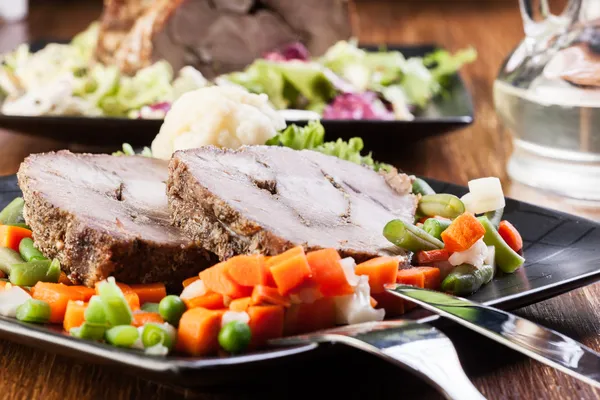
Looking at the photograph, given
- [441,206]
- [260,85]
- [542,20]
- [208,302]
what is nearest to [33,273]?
[208,302]

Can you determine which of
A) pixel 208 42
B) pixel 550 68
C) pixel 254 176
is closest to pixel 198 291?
pixel 254 176

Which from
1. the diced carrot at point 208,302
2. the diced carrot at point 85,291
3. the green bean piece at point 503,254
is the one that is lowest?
the green bean piece at point 503,254

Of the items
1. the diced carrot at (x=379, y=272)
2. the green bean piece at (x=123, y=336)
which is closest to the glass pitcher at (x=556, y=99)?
the diced carrot at (x=379, y=272)

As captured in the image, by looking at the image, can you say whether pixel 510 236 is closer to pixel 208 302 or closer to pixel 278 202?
pixel 278 202

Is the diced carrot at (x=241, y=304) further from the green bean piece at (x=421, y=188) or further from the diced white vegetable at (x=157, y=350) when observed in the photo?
the green bean piece at (x=421, y=188)

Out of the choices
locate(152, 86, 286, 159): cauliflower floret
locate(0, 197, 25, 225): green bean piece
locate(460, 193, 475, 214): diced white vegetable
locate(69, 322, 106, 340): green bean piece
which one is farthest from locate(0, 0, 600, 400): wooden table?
locate(152, 86, 286, 159): cauliflower floret

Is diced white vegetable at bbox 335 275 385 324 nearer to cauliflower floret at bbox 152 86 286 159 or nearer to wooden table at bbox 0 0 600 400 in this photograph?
wooden table at bbox 0 0 600 400
